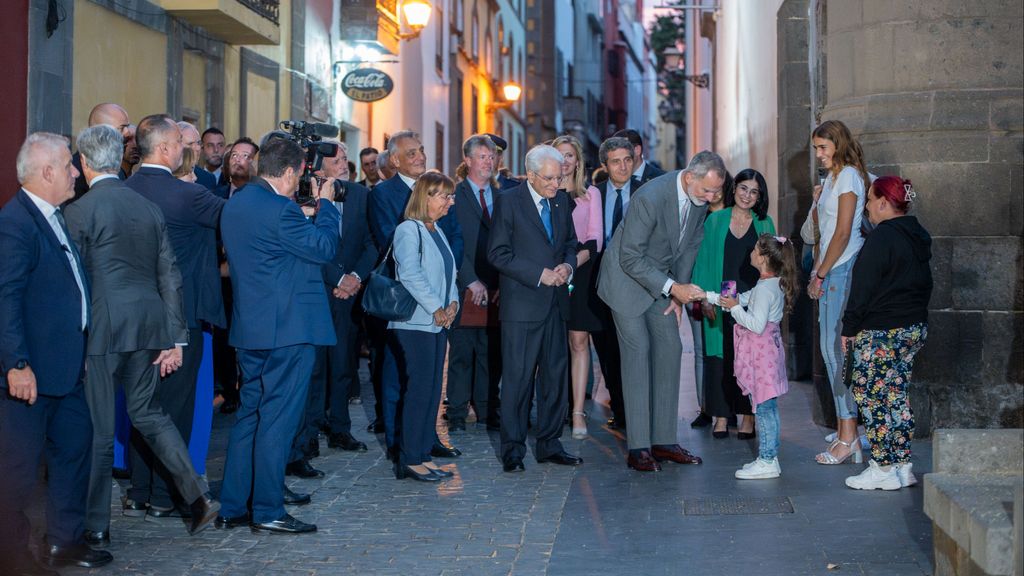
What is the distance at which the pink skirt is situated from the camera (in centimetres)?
822

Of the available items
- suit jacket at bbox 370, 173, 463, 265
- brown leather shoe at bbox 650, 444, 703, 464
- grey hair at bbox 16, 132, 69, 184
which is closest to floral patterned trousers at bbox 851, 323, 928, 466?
brown leather shoe at bbox 650, 444, 703, 464

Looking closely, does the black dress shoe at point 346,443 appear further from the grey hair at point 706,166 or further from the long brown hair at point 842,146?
the long brown hair at point 842,146

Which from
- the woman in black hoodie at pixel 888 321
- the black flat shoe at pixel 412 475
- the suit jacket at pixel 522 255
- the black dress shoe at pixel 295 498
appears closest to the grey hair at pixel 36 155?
the black dress shoe at pixel 295 498

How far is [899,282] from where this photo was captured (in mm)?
7473

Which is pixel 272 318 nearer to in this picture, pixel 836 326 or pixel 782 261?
pixel 782 261

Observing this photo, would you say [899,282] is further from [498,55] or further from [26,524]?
[498,55]

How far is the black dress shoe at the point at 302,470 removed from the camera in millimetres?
8398

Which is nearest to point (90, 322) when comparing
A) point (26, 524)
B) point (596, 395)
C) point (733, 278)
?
point (26, 524)

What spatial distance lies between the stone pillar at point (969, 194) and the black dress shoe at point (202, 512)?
4776 mm

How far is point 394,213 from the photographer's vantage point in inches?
376

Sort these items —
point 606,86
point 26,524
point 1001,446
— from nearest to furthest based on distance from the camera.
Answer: point 1001,446 → point 26,524 → point 606,86

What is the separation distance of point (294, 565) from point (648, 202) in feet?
10.8

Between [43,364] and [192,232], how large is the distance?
1.56 m

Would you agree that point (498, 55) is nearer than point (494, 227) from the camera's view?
No
